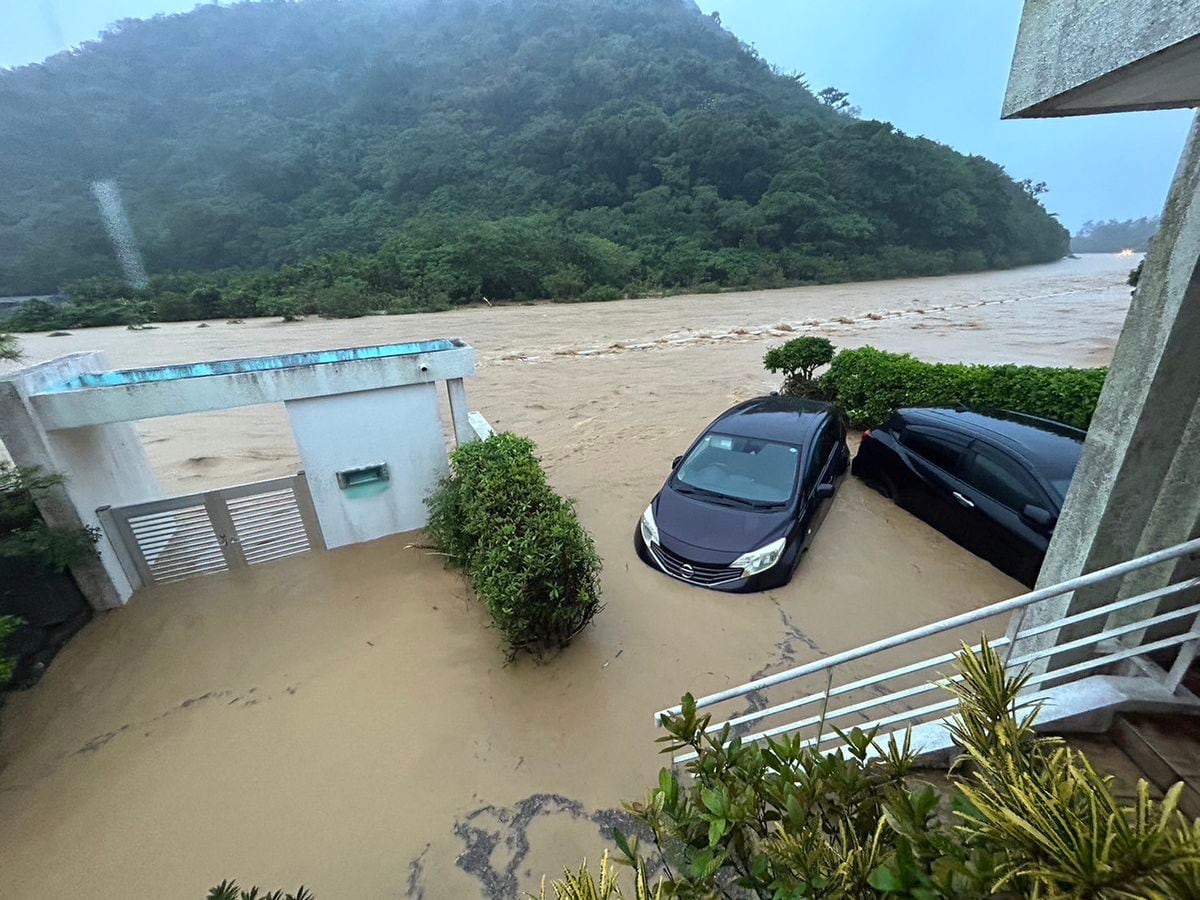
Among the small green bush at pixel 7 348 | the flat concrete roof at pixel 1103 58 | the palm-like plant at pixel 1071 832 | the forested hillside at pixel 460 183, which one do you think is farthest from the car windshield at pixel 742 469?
the forested hillside at pixel 460 183

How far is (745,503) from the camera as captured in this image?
16.9 feet

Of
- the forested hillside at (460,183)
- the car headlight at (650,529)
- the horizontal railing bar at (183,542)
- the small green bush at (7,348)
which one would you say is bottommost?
the car headlight at (650,529)

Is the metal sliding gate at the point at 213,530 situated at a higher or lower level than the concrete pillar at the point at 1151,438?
lower

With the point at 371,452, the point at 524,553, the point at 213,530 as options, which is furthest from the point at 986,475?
the point at 213,530

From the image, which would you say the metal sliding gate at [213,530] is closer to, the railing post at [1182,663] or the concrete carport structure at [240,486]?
the concrete carport structure at [240,486]

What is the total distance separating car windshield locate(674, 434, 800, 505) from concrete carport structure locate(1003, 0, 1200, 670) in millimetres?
2440

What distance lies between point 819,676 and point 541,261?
98.9ft

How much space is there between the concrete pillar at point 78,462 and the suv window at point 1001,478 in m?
8.15

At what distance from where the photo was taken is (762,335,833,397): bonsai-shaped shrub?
9.80 meters

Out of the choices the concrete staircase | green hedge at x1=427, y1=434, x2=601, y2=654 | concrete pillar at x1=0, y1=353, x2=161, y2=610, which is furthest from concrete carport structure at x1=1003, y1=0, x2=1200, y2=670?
concrete pillar at x1=0, y1=353, x2=161, y2=610

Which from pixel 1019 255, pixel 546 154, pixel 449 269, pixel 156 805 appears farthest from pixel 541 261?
pixel 1019 255

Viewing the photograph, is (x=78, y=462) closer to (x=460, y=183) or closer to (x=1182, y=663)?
(x=1182, y=663)

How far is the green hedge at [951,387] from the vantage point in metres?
6.77

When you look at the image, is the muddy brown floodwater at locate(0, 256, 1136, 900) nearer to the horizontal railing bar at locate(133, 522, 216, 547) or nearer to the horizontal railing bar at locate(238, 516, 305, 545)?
the horizontal railing bar at locate(238, 516, 305, 545)
